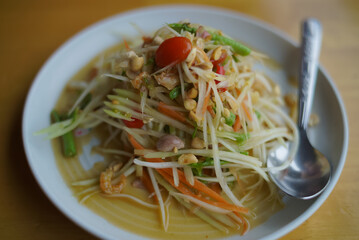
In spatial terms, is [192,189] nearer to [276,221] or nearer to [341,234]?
[276,221]

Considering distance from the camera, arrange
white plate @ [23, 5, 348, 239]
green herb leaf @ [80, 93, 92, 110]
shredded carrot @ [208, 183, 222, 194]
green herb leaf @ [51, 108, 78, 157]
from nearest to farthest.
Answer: white plate @ [23, 5, 348, 239] → shredded carrot @ [208, 183, 222, 194] → green herb leaf @ [51, 108, 78, 157] → green herb leaf @ [80, 93, 92, 110]

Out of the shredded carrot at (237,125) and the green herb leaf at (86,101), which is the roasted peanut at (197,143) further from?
the green herb leaf at (86,101)

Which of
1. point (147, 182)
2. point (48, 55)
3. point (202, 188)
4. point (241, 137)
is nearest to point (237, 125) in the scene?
point (241, 137)

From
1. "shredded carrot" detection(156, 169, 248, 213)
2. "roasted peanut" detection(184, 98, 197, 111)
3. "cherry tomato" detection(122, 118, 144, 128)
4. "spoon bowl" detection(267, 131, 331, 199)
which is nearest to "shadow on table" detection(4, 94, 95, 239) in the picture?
"shredded carrot" detection(156, 169, 248, 213)

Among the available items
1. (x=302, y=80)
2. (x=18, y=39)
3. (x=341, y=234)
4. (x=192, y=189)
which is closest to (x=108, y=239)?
(x=192, y=189)

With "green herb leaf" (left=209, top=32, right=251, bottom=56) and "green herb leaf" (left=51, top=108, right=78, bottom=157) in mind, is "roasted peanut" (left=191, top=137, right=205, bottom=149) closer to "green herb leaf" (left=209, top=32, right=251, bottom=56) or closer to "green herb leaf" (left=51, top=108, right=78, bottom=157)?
"green herb leaf" (left=209, top=32, right=251, bottom=56)

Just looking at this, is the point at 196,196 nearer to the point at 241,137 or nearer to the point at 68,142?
the point at 241,137

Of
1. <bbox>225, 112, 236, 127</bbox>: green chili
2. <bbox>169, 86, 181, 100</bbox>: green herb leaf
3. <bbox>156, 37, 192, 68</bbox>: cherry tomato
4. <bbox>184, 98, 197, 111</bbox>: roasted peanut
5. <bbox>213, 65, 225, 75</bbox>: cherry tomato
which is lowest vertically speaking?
<bbox>225, 112, 236, 127</bbox>: green chili
